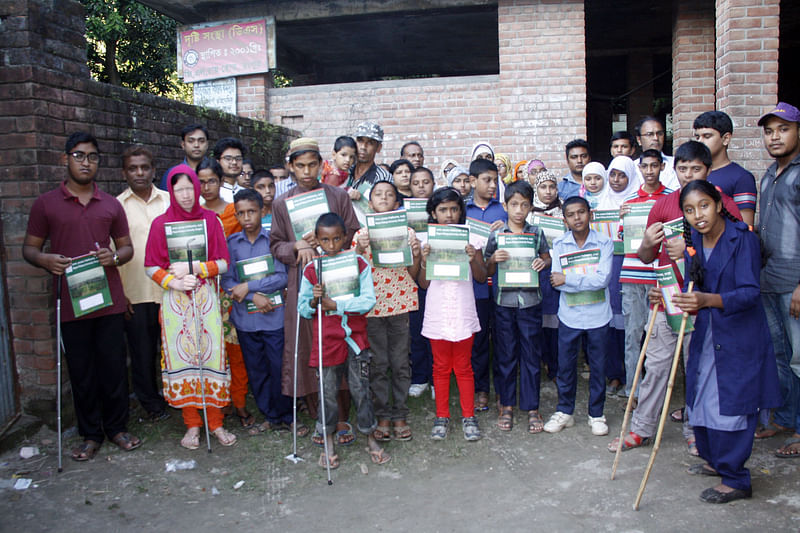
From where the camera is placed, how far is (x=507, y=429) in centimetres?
452

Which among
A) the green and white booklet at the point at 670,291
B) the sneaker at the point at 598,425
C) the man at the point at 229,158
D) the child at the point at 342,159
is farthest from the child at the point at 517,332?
the man at the point at 229,158

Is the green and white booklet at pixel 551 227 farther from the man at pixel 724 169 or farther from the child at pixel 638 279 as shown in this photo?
the man at pixel 724 169

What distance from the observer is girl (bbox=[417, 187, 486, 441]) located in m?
4.26

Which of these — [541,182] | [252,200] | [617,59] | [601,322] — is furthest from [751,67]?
[617,59]

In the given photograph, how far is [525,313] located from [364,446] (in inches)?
59.9

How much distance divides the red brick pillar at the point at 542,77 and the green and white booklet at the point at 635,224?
405cm

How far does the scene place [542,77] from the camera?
27.1 ft

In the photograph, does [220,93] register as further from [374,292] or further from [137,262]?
[374,292]

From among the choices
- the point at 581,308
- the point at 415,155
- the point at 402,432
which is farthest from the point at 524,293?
the point at 415,155

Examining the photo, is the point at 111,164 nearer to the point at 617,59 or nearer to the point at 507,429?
the point at 507,429

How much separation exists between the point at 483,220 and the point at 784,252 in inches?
79.6

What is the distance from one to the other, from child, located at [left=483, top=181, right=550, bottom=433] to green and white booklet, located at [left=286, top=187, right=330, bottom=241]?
1.25 metres

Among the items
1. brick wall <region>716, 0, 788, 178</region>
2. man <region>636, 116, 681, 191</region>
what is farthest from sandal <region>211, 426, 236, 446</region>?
brick wall <region>716, 0, 788, 178</region>

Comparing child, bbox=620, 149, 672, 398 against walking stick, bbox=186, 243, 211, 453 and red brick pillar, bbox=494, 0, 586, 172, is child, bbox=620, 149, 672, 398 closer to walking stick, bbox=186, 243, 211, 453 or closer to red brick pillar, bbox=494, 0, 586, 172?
walking stick, bbox=186, 243, 211, 453
